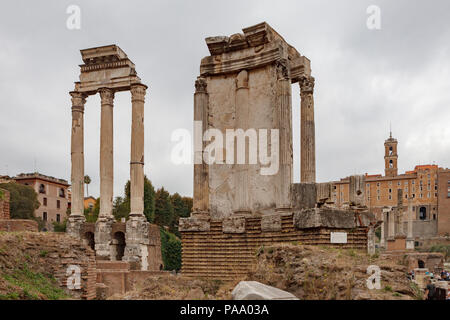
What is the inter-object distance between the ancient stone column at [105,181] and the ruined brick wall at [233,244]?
737 inches

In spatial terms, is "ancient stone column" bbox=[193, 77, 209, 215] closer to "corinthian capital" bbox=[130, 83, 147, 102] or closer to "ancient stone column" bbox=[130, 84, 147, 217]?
"ancient stone column" bbox=[130, 84, 147, 217]

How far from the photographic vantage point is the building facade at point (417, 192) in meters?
87.2

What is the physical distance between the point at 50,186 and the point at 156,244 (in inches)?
1466

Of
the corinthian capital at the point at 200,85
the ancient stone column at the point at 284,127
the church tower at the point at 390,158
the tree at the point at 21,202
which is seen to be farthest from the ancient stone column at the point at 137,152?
the church tower at the point at 390,158

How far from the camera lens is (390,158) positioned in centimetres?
9788

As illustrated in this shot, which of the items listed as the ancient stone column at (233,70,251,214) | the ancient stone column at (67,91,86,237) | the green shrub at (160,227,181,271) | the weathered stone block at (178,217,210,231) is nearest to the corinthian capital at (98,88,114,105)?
the ancient stone column at (67,91,86,237)

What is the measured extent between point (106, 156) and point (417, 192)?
257ft

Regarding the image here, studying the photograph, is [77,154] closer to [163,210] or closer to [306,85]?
[306,85]

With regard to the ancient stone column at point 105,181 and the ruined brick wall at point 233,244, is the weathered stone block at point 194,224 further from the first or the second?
the ancient stone column at point 105,181

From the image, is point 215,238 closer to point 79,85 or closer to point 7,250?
point 7,250

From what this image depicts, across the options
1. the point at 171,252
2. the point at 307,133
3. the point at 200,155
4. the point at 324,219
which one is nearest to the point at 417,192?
the point at 171,252

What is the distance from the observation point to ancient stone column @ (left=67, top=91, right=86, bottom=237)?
1112 inches

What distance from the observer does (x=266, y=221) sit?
886 centimetres

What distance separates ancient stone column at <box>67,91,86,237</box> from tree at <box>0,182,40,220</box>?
58.8 ft
